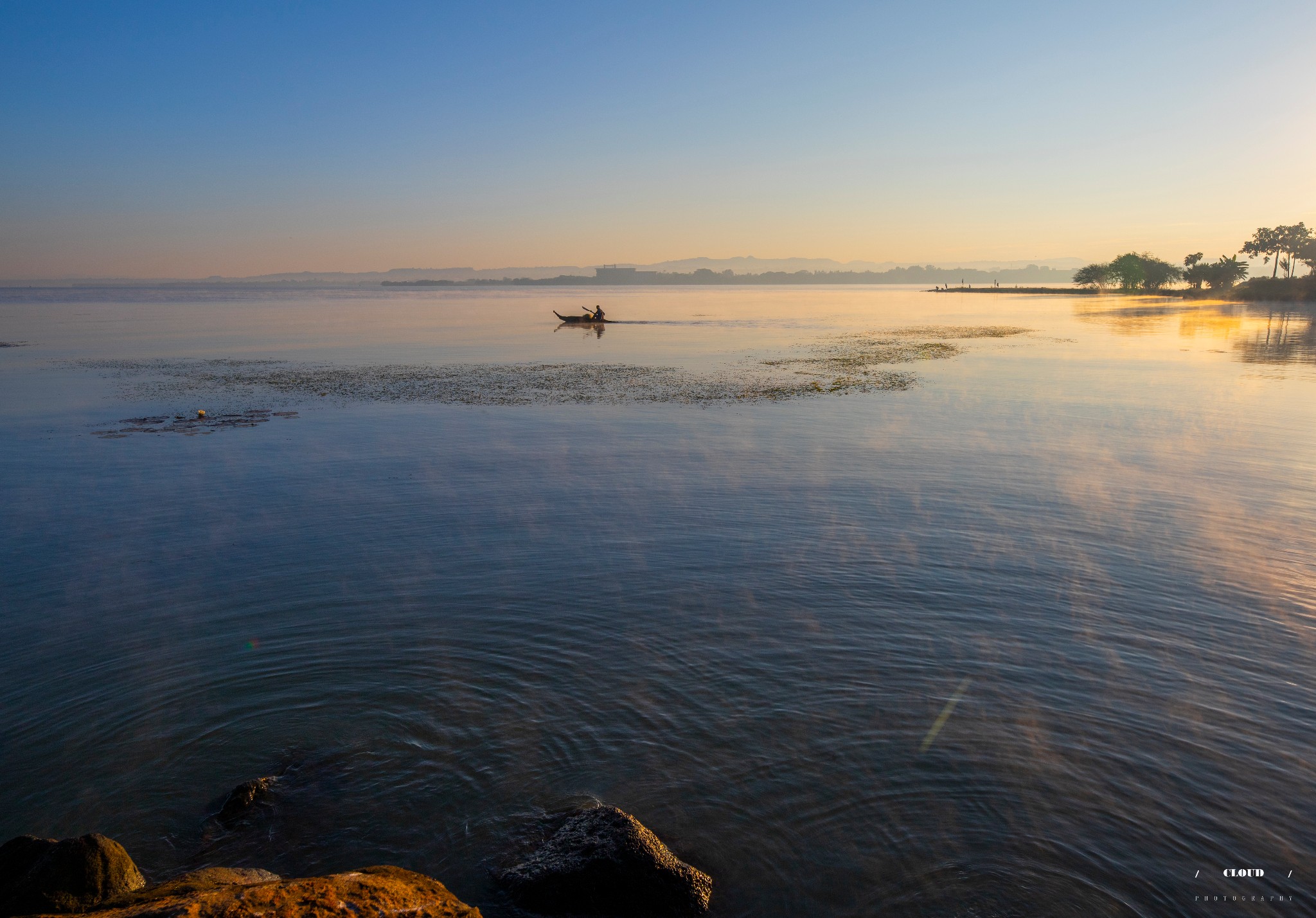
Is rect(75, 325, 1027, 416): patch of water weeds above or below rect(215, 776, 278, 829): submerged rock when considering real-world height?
above

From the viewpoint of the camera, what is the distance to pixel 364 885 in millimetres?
4230

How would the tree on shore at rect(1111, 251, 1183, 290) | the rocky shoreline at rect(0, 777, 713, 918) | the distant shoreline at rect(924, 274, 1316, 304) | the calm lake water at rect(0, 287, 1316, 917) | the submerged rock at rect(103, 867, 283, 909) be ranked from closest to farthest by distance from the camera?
1. the rocky shoreline at rect(0, 777, 713, 918)
2. the submerged rock at rect(103, 867, 283, 909)
3. the calm lake water at rect(0, 287, 1316, 917)
4. the distant shoreline at rect(924, 274, 1316, 304)
5. the tree on shore at rect(1111, 251, 1183, 290)

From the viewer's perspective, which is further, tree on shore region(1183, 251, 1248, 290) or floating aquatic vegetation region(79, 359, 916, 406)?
tree on shore region(1183, 251, 1248, 290)

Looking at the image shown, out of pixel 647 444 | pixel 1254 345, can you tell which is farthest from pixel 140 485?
pixel 1254 345

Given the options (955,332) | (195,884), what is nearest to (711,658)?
(195,884)

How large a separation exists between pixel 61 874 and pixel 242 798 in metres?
1.80

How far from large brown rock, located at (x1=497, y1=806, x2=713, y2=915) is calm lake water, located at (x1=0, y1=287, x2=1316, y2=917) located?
243mm

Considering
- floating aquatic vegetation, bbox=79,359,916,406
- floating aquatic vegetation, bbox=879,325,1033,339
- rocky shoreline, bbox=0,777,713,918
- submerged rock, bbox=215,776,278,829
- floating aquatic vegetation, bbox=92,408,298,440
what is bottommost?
submerged rock, bbox=215,776,278,829

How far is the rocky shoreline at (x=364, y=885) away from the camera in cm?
395

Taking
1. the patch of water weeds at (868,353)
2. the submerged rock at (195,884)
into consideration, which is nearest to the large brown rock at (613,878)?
the submerged rock at (195,884)

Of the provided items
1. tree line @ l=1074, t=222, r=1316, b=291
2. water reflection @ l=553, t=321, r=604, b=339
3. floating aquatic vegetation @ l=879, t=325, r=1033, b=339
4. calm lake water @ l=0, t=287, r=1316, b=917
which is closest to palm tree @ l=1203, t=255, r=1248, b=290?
tree line @ l=1074, t=222, r=1316, b=291

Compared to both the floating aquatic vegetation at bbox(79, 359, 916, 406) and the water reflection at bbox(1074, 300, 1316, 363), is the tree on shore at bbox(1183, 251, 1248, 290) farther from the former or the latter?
the floating aquatic vegetation at bbox(79, 359, 916, 406)

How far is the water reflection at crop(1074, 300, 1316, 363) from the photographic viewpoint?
4219 centimetres

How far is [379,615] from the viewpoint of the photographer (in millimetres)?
9898
